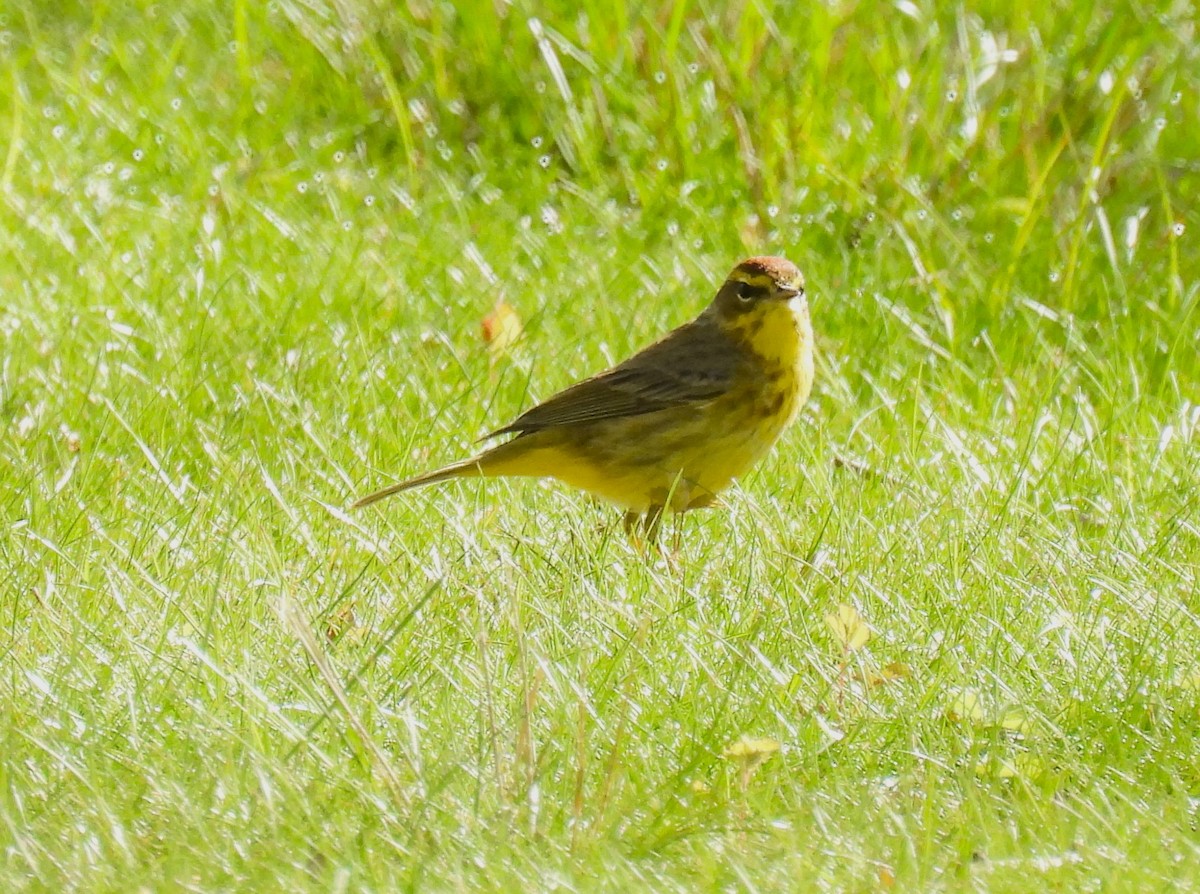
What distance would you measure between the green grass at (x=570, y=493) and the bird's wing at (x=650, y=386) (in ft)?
1.00

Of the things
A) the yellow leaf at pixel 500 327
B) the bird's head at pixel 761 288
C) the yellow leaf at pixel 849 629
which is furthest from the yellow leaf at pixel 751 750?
the yellow leaf at pixel 500 327

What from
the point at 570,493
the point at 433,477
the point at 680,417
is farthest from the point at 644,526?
the point at 433,477

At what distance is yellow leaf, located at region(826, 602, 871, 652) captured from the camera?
14.8 feet

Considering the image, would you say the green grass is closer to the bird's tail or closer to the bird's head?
the bird's tail

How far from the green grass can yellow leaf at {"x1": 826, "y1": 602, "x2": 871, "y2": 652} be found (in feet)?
0.15

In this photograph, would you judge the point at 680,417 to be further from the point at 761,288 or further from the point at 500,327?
the point at 500,327

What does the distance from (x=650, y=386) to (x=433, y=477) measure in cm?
78

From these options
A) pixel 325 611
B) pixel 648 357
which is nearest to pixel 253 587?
pixel 325 611

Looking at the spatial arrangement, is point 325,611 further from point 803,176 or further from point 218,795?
point 803,176

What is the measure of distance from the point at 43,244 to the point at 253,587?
10.4 feet

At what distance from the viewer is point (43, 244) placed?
7555 mm

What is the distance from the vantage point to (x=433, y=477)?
18.8 feet

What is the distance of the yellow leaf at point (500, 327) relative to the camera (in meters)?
7.10

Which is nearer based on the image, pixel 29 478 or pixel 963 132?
pixel 29 478
